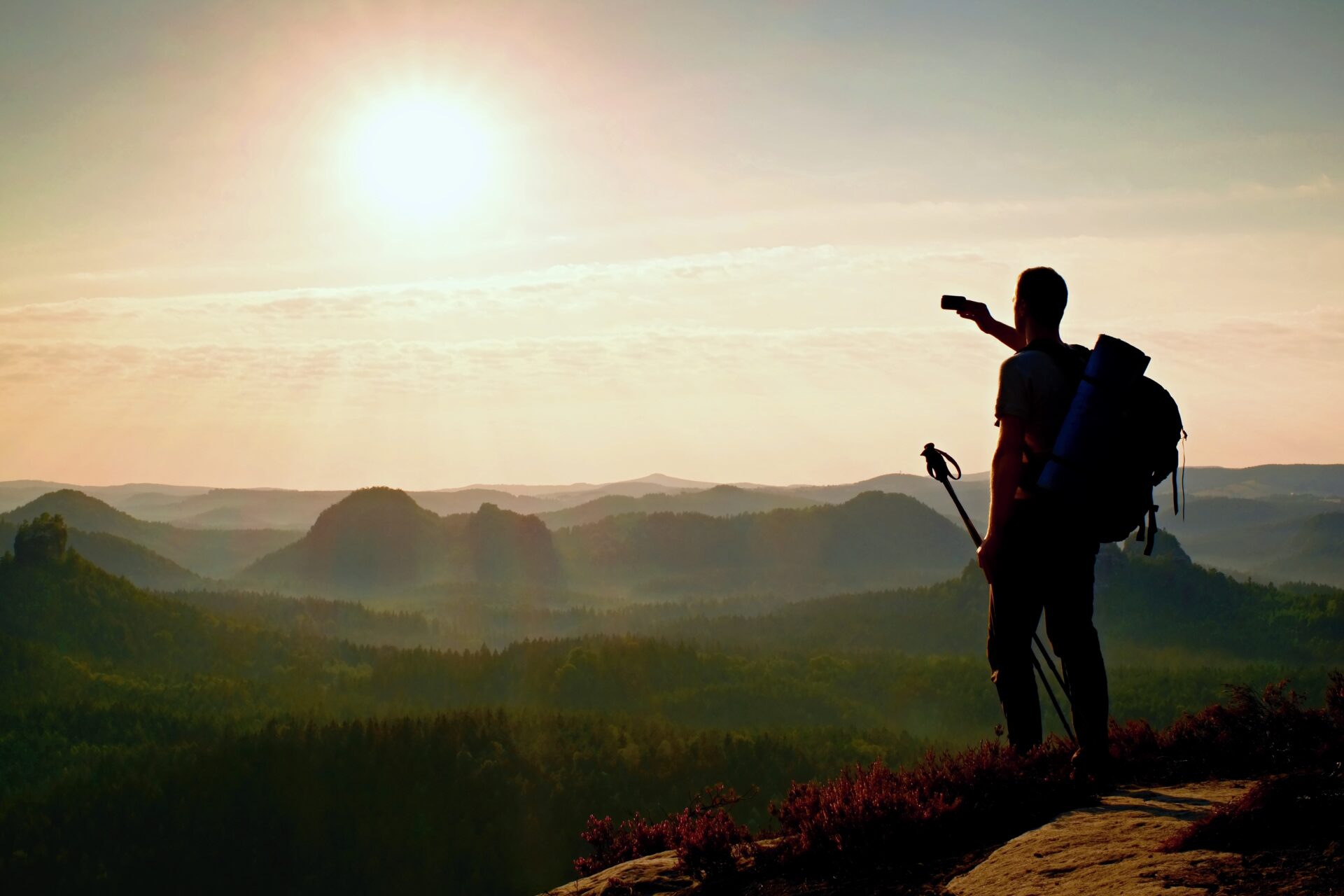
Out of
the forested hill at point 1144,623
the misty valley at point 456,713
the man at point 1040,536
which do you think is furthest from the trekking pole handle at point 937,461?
the forested hill at point 1144,623

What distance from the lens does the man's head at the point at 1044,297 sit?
31.5 ft

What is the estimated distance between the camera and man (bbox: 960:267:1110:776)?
933cm

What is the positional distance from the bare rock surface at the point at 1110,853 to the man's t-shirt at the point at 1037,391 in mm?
3038

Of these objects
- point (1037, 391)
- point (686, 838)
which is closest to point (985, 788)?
point (686, 838)

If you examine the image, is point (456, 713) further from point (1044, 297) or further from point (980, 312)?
point (1044, 297)

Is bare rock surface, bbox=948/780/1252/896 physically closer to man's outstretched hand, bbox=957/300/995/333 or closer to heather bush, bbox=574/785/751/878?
heather bush, bbox=574/785/751/878

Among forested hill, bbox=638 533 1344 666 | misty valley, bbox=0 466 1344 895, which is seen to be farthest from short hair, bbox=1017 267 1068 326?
forested hill, bbox=638 533 1344 666

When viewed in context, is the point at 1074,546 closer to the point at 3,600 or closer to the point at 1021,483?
the point at 1021,483

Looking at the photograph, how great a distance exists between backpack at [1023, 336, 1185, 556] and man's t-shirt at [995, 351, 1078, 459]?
0.45 ft

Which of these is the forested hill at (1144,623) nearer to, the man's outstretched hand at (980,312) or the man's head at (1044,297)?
the man's outstretched hand at (980,312)

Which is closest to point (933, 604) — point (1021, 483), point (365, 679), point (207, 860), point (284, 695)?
point (365, 679)

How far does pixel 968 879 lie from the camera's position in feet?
25.6

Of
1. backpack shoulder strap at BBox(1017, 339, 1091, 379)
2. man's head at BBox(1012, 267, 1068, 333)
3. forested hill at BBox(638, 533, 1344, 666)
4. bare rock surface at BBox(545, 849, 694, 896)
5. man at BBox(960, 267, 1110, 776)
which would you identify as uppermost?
man's head at BBox(1012, 267, 1068, 333)

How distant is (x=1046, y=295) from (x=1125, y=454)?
5.25 ft
